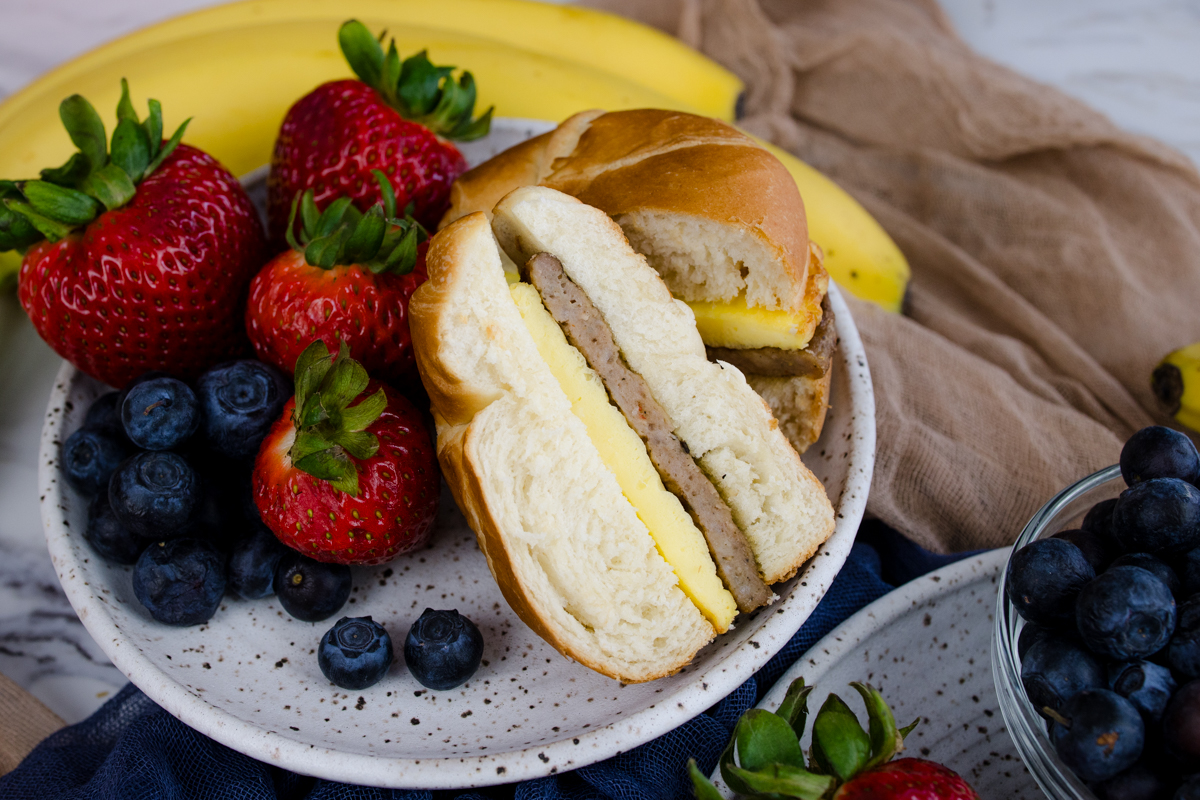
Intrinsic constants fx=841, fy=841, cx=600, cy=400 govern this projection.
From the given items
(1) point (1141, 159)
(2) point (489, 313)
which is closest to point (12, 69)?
(2) point (489, 313)

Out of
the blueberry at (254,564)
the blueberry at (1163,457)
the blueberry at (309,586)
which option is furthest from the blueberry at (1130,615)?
the blueberry at (254,564)

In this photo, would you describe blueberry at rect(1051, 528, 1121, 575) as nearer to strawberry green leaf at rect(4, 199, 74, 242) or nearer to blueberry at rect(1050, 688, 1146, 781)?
blueberry at rect(1050, 688, 1146, 781)

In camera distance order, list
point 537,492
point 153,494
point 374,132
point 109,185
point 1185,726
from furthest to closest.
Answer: point 374,132 → point 109,185 → point 153,494 → point 537,492 → point 1185,726

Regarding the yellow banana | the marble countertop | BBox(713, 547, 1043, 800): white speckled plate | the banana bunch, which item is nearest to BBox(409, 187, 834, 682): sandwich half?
BBox(713, 547, 1043, 800): white speckled plate

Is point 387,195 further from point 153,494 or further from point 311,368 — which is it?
point 153,494

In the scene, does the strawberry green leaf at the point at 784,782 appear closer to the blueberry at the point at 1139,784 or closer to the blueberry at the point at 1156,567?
the blueberry at the point at 1139,784

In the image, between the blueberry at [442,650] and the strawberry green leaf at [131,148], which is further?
the strawberry green leaf at [131,148]

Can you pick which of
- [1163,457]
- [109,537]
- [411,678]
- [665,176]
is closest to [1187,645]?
[1163,457]
